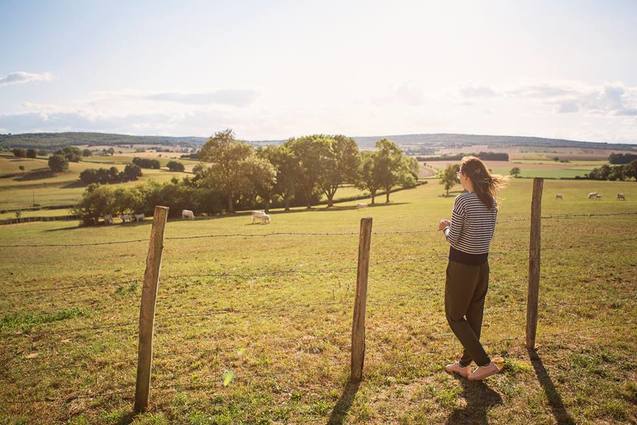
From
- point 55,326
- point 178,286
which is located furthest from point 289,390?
point 178,286

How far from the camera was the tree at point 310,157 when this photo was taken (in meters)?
73.0

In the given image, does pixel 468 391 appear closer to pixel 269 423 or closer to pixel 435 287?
pixel 269 423

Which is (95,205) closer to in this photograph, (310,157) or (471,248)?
(310,157)

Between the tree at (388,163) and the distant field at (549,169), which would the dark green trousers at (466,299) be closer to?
the tree at (388,163)

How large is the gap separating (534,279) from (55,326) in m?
12.0

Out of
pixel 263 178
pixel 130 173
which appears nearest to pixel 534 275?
pixel 263 178

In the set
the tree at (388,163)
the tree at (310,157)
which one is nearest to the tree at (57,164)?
the tree at (310,157)

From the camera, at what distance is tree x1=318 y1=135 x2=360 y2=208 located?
2891 inches

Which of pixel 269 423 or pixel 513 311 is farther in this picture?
pixel 513 311

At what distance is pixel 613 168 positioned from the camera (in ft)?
314

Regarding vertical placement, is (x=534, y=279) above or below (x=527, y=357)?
above

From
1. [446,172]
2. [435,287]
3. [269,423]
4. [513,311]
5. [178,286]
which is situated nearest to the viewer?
[269,423]

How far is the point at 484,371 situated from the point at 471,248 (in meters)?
2.27

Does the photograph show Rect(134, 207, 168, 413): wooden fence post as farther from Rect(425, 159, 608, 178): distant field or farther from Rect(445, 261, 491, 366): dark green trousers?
Rect(425, 159, 608, 178): distant field
